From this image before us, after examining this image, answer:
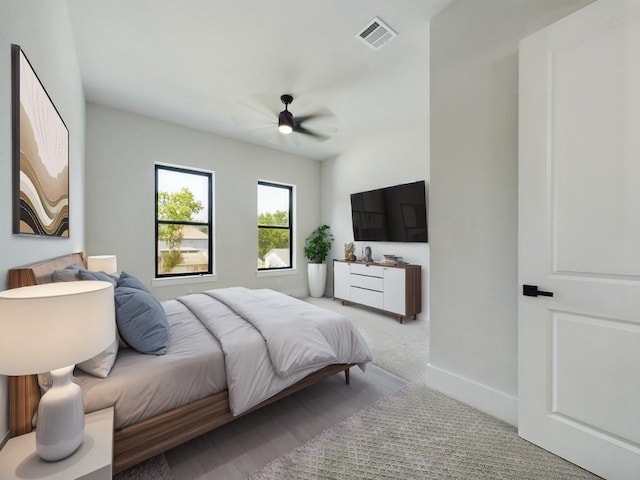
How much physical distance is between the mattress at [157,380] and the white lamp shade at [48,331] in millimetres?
583

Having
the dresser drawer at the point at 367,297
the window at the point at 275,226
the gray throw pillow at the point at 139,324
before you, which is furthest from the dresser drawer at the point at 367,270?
the gray throw pillow at the point at 139,324

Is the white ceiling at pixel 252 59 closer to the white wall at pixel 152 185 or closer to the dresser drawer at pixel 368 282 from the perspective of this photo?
the white wall at pixel 152 185

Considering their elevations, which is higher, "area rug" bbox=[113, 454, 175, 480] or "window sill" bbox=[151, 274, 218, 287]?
"window sill" bbox=[151, 274, 218, 287]

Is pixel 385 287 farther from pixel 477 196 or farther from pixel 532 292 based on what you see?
pixel 532 292

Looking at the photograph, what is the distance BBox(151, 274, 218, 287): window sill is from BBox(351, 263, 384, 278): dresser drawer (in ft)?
7.46

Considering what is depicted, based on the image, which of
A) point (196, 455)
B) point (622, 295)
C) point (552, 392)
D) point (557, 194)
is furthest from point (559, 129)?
point (196, 455)

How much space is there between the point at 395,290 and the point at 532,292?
2457 mm

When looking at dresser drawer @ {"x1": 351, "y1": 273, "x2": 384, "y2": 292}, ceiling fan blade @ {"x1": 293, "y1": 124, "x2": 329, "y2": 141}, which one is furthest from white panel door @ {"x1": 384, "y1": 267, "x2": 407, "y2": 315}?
ceiling fan blade @ {"x1": 293, "y1": 124, "x2": 329, "y2": 141}

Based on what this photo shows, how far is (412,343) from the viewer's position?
3137 mm

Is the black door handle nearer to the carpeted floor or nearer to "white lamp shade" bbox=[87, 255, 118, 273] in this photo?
the carpeted floor

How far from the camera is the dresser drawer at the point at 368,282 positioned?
4.19 metres

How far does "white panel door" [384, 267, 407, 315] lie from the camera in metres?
3.86

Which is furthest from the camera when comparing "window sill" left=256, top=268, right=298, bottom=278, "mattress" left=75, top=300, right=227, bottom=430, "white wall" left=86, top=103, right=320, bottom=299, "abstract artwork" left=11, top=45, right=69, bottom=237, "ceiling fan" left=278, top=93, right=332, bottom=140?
"window sill" left=256, top=268, right=298, bottom=278

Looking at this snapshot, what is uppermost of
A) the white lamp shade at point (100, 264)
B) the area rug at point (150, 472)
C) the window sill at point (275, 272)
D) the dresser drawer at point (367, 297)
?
the white lamp shade at point (100, 264)
